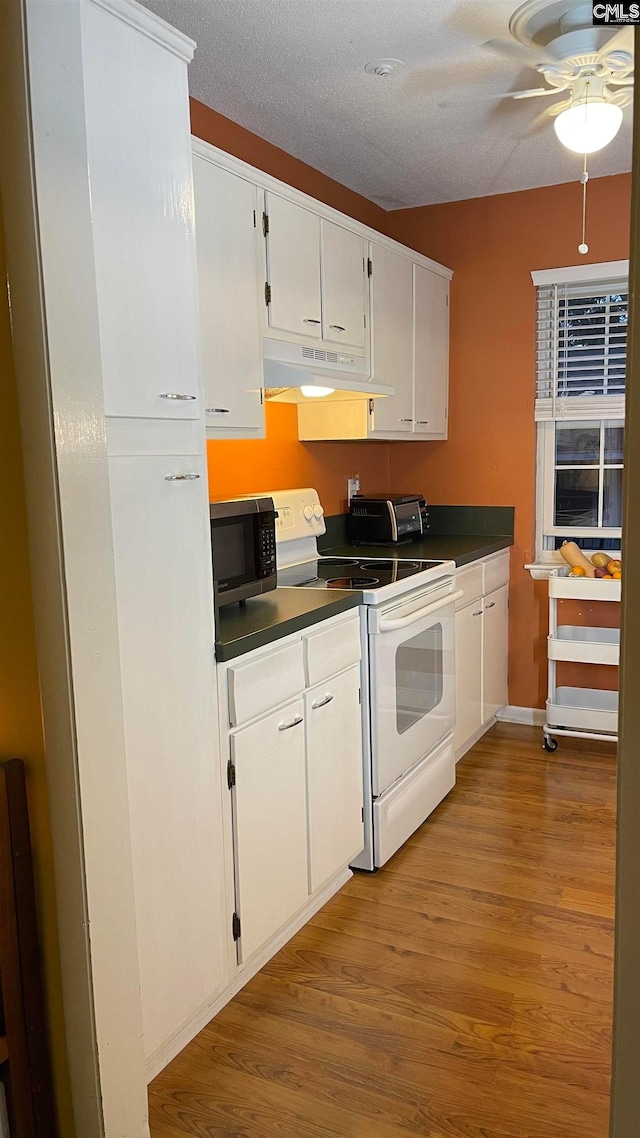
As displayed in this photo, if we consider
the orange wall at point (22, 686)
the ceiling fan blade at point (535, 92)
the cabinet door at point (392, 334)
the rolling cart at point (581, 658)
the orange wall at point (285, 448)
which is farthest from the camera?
the rolling cart at point (581, 658)

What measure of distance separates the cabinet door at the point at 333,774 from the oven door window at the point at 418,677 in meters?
0.24

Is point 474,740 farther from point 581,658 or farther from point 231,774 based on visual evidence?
point 231,774

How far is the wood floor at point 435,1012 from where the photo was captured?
1.78 m

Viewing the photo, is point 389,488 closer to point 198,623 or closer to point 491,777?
point 491,777

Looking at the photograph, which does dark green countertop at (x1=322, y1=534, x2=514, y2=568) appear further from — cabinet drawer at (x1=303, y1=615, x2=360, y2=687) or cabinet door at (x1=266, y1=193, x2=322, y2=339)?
cabinet door at (x1=266, y1=193, x2=322, y2=339)

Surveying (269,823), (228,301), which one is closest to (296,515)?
(228,301)

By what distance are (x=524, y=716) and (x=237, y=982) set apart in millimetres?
2473

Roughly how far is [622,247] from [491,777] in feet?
8.02

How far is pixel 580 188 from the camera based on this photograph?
3.86m

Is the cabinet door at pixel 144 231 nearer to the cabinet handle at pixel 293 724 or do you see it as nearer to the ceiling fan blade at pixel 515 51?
the cabinet handle at pixel 293 724

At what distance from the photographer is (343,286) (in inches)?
121

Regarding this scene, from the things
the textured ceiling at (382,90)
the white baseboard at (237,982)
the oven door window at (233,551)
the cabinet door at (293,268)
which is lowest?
the white baseboard at (237,982)

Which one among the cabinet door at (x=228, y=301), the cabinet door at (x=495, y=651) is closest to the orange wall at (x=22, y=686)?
the cabinet door at (x=228, y=301)

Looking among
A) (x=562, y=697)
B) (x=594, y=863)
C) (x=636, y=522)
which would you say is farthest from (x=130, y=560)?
(x=562, y=697)
